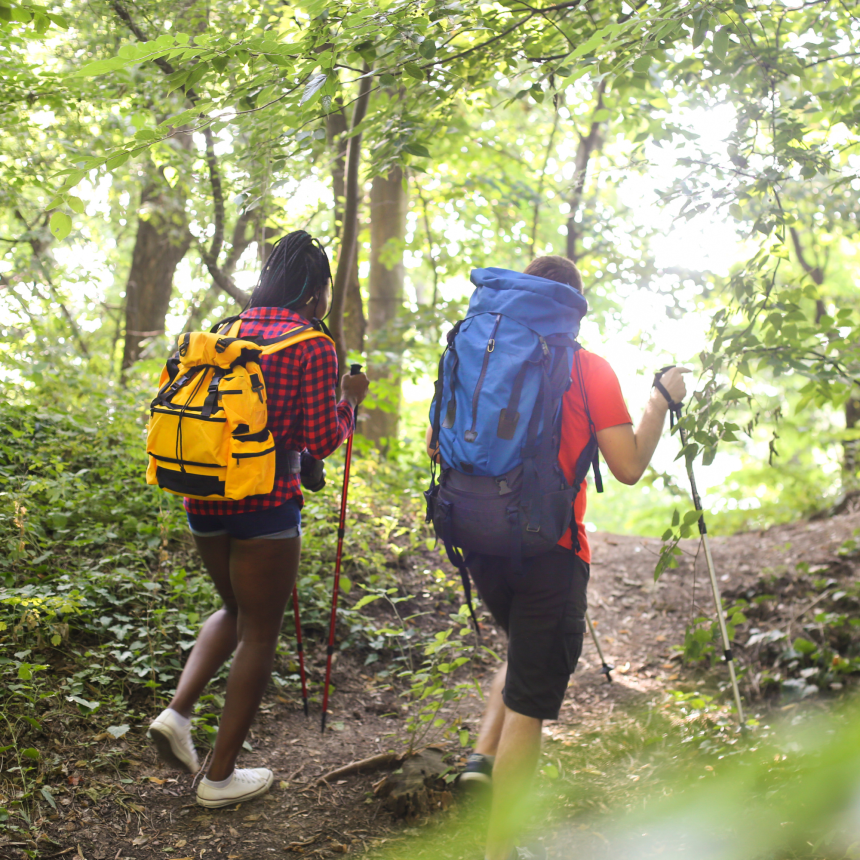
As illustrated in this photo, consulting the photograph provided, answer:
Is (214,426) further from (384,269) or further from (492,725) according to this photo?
(384,269)

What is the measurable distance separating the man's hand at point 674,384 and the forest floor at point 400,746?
2.62ft

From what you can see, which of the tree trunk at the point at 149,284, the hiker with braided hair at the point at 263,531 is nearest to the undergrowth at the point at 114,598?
the hiker with braided hair at the point at 263,531

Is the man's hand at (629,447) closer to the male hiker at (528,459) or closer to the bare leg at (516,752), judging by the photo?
the male hiker at (528,459)

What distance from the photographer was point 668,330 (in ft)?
17.2

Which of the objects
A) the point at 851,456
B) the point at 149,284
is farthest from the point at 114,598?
the point at 851,456

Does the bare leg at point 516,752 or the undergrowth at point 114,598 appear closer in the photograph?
the bare leg at point 516,752

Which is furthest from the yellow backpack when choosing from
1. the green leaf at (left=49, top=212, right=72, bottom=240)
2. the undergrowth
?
the undergrowth

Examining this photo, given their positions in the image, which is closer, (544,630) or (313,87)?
(313,87)

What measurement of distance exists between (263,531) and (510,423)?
1073 millimetres

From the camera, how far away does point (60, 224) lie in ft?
7.00

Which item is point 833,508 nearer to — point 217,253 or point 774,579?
point 774,579

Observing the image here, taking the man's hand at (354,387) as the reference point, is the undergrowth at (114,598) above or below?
below

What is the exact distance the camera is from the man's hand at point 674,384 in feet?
8.55

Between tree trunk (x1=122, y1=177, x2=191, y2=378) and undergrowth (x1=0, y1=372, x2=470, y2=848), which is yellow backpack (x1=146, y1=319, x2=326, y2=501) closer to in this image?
undergrowth (x1=0, y1=372, x2=470, y2=848)
